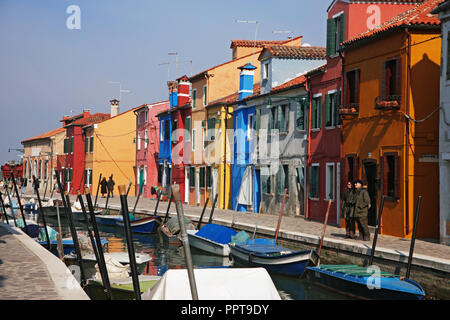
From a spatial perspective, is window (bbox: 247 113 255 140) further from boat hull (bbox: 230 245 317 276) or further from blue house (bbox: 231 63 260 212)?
boat hull (bbox: 230 245 317 276)

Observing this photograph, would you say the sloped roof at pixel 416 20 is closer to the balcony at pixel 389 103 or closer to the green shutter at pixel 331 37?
the balcony at pixel 389 103

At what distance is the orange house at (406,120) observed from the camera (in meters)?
21.5

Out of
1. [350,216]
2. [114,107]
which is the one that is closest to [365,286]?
[350,216]

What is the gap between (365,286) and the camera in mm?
14695

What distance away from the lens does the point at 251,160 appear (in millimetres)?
36625

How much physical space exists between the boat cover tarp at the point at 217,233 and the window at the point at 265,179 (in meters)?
9.55

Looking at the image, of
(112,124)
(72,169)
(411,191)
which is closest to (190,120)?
(112,124)

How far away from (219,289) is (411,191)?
14.0m

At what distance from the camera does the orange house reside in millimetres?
21484

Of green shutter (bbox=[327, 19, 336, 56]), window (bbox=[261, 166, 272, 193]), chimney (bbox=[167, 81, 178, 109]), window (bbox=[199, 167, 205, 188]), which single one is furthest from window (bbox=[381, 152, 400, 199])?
chimney (bbox=[167, 81, 178, 109])

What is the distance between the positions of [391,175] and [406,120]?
1961mm

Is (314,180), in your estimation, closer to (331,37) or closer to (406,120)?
(331,37)

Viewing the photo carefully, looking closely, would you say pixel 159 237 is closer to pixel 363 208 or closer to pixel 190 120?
pixel 363 208

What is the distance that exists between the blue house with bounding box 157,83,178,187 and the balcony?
94.3 feet
